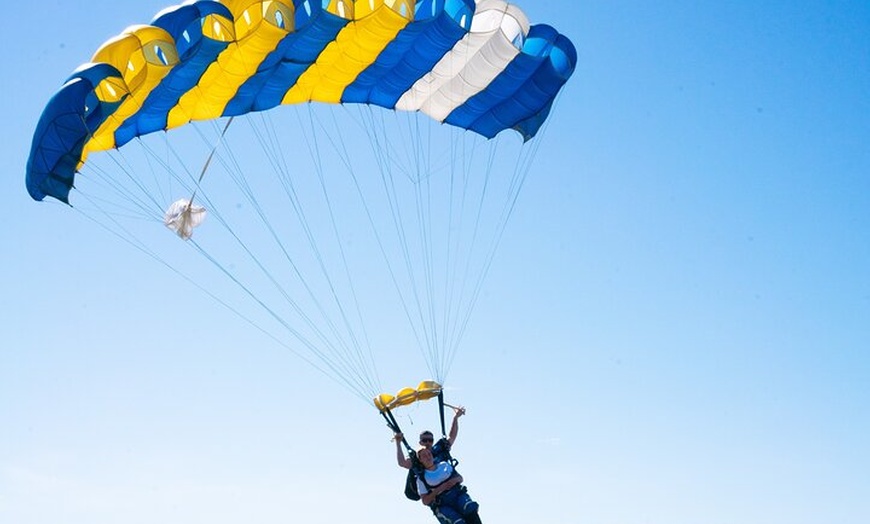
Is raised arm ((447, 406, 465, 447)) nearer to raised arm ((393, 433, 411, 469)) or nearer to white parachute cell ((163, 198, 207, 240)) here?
raised arm ((393, 433, 411, 469))

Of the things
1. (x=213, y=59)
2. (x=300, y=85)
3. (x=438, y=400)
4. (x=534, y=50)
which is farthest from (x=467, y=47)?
(x=438, y=400)

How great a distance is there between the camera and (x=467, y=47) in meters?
17.0

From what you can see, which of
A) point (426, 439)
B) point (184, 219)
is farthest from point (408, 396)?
point (184, 219)

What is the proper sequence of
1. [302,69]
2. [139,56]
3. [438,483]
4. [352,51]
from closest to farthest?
[139,56], [438,483], [302,69], [352,51]

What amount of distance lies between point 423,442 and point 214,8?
228 inches

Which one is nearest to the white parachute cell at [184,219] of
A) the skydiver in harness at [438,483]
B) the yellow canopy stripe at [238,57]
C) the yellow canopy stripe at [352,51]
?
the yellow canopy stripe at [238,57]

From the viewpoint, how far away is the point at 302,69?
16.1 metres

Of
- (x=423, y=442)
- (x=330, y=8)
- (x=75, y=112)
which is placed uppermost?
(x=330, y=8)

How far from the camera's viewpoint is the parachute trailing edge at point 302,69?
13945 millimetres

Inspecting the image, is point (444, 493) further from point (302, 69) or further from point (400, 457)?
point (302, 69)

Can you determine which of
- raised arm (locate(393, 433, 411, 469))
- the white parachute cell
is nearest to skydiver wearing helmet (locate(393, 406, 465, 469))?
raised arm (locate(393, 433, 411, 469))

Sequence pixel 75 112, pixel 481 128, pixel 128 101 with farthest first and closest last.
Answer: pixel 481 128 → pixel 128 101 → pixel 75 112

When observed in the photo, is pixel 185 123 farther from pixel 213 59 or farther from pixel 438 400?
pixel 438 400

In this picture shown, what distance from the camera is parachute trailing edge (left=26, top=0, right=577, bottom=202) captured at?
45.8 feet
